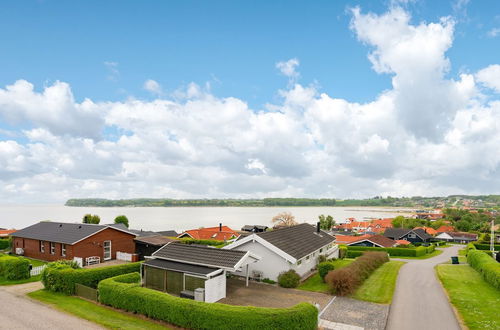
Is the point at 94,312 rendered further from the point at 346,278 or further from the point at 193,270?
the point at 346,278

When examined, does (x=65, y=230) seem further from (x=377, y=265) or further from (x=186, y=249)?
(x=377, y=265)

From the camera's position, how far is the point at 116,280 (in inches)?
728

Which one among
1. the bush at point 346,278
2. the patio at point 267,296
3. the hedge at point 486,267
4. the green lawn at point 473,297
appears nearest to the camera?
the green lawn at point 473,297

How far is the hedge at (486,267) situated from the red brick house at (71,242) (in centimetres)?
3299

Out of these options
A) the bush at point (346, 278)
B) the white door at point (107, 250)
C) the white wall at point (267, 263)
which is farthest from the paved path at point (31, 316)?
the bush at point (346, 278)

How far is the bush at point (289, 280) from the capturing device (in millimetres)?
21731

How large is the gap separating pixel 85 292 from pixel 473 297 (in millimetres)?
25258

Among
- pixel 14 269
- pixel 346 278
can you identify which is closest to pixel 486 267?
pixel 346 278

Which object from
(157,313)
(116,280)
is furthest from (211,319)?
(116,280)

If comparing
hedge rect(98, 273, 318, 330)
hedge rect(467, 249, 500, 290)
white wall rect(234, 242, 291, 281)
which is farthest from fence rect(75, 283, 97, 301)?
hedge rect(467, 249, 500, 290)

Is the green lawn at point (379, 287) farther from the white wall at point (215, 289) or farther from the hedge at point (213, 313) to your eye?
the white wall at point (215, 289)

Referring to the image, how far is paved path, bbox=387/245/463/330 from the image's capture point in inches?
597

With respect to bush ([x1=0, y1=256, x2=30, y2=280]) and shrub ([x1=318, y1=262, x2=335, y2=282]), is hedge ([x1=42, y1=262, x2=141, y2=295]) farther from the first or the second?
shrub ([x1=318, y1=262, x2=335, y2=282])

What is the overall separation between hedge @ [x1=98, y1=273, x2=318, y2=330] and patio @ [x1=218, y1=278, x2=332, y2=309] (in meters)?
4.42
